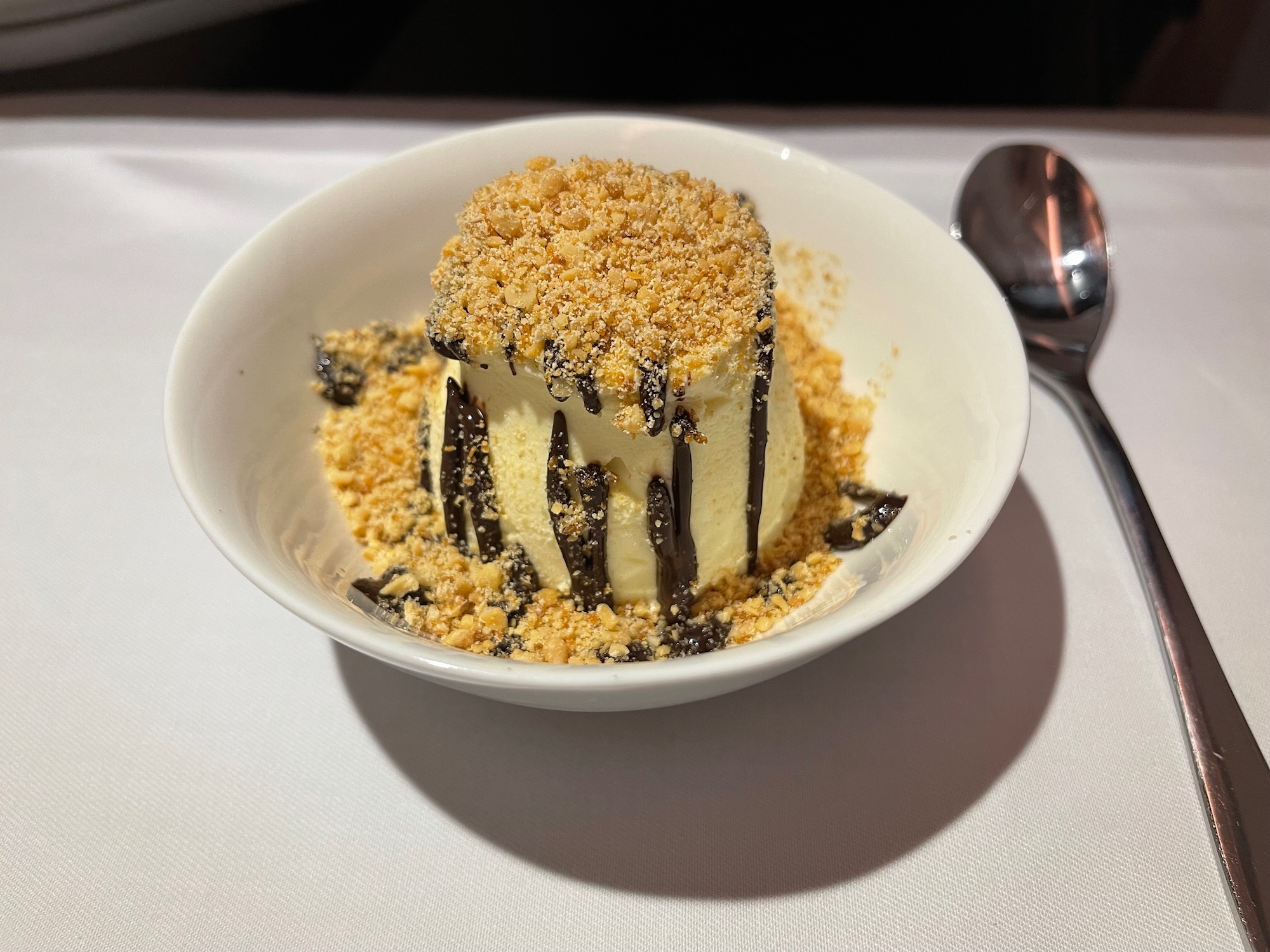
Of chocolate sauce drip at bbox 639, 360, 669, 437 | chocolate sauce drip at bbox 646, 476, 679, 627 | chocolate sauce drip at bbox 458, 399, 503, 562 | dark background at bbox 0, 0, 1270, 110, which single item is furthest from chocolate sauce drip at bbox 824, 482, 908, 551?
dark background at bbox 0, 0, 1270, 110

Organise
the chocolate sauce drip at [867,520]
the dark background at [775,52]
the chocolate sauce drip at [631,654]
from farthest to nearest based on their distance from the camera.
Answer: the dark background at [775,52]
the chocolate sauce drip at [867,520]
the chocolate sauce drip at [631,654]

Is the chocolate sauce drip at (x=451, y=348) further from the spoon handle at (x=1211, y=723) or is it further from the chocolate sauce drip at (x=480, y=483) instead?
the spoon handle at (x=1211, y=723)

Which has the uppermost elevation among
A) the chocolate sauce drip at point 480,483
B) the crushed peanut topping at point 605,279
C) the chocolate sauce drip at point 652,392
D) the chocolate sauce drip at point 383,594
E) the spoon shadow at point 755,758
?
the crushed peanut topping at point 605,279

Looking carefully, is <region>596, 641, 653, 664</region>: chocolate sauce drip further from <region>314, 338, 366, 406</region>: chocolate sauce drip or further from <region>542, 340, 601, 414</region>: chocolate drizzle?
<region>314, 338, 366, 406</region>: chocolate sauce drip

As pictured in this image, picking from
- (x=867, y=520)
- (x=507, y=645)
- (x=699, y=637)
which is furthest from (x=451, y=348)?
(x=867, y=520)

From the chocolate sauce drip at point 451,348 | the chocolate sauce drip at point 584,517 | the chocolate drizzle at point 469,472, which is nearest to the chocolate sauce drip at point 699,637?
the chocolate sauce drip at point 584,517

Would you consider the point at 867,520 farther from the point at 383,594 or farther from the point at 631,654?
the point at 383,594

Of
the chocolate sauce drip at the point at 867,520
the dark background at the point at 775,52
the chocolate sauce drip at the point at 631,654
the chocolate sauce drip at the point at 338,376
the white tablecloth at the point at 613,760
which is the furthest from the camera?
the dark background at the point at 775,52
